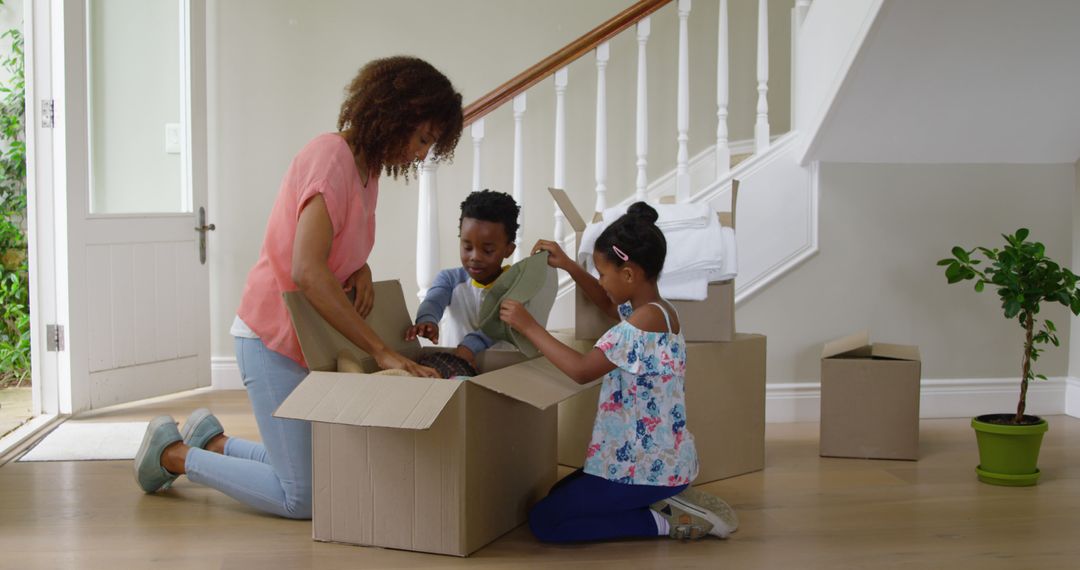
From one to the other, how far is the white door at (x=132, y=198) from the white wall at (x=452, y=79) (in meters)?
0.18

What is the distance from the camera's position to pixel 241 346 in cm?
225

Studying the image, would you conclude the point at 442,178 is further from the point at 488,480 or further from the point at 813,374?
the point at 488,480

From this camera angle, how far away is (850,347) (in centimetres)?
307

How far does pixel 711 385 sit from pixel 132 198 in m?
2.44

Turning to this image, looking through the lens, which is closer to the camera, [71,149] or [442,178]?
[71,149]

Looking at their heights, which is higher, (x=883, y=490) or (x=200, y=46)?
(x=200, y=46)

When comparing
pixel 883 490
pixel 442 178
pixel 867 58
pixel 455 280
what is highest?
pixel 867 58

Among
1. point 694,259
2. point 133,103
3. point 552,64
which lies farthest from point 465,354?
point 133,103

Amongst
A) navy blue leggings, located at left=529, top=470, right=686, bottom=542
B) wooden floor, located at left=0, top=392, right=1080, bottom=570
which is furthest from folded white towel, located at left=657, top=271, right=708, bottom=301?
navy blue leggings, located at left=529, top=470, right=686, bottom=542

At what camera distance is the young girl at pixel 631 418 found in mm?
2139

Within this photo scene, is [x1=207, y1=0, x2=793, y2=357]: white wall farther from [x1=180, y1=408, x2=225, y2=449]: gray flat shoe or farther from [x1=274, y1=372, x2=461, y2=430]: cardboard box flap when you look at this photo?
[x1=274, y1=372, x2=461, y2=430]: cardboard box flap

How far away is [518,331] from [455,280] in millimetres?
383

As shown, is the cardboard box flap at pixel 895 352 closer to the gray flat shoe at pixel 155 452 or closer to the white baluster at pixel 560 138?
the white baluster at pixel 560 138

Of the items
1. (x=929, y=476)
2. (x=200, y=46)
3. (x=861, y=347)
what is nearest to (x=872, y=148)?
(x=861, y=347)
